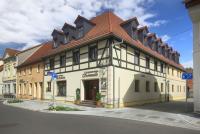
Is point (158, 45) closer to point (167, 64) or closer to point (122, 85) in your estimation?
point (167, 64)

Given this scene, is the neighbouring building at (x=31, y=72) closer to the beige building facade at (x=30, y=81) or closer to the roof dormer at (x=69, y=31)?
the beige building facade at (x=30, y=81)

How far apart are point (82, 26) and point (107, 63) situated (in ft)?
19.5

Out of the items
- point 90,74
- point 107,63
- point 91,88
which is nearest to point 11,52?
point 91,88

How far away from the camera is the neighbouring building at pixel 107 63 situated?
65.5 ft

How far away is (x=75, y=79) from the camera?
23.1m

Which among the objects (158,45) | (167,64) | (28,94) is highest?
(158,45)

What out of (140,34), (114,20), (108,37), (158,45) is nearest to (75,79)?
(108,37)

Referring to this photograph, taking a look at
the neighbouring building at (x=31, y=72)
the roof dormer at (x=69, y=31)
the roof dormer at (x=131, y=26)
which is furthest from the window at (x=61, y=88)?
the roof dormer at (x=131, y=26)

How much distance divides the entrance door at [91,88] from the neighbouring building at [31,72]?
9.14 m

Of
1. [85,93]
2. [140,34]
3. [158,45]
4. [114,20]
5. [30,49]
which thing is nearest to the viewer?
[85,93]

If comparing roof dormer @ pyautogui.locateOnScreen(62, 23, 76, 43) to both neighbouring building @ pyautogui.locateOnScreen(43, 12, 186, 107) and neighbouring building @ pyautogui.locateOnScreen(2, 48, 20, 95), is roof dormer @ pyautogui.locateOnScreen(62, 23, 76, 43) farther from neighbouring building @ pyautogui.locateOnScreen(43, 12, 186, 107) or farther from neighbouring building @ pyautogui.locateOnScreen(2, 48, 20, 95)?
neighbouring building @ pyautogui.locateOnScreen(2, 48, 20, 95)

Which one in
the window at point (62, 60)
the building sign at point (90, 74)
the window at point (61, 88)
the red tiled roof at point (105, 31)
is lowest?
the window at point (61, 88)

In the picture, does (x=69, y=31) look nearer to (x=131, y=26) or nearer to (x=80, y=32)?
(x=80, y=32)

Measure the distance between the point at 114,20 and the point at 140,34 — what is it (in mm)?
3794
